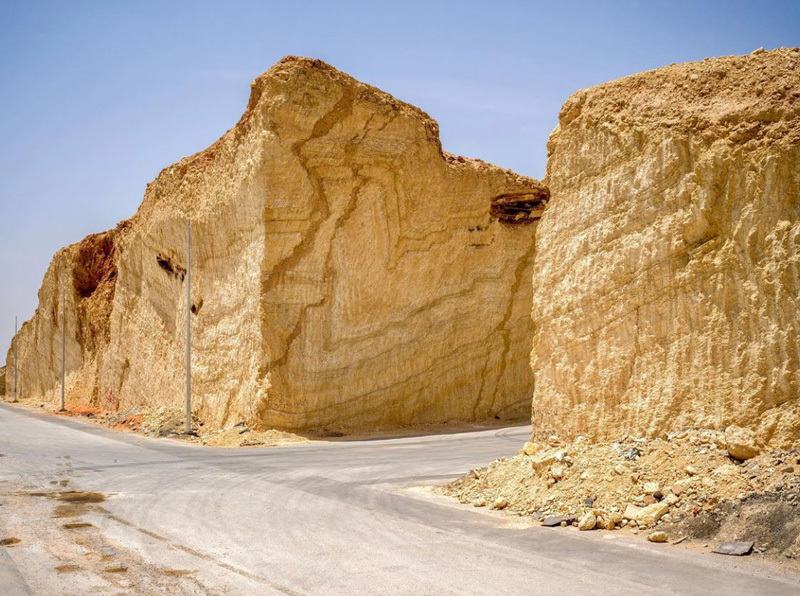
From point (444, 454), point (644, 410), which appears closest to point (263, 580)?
point (644, 410)

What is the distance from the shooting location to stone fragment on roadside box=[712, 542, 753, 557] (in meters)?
6.50

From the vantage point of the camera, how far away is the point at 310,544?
7.52 meters

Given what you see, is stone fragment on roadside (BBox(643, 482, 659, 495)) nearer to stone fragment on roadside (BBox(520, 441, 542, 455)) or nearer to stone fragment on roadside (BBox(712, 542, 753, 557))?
stone fragment on roadside (BBox(712, 542, 753, 557))

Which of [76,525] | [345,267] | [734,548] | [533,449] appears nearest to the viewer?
[734,548]

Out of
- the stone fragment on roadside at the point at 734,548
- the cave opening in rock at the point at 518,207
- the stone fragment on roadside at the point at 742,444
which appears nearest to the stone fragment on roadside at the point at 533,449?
the stone fragment on roadside at the point at 742,444

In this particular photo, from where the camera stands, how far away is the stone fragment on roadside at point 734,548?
6499mm

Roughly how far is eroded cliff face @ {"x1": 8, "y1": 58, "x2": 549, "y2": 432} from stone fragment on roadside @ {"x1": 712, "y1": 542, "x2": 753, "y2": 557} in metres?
14.8

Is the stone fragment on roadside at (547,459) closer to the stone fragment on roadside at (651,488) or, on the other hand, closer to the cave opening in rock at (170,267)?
the stone fragment on roadside at (651,488)

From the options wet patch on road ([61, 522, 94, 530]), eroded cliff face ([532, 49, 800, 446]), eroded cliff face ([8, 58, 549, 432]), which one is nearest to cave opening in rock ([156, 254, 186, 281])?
eroded cliff face ([8, 58, 549, 432])

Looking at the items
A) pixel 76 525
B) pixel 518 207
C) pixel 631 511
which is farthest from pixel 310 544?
pixel 518 207

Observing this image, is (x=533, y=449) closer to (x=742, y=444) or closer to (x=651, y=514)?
(x=651, y=514)

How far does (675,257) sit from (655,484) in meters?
2.72

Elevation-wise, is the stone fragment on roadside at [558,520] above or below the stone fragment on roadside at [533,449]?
below

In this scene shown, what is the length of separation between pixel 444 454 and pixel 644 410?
23.5 ft
